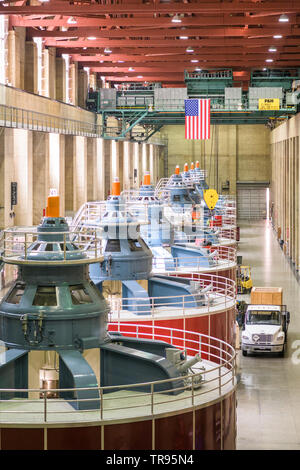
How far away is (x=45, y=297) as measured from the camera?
44.8ft

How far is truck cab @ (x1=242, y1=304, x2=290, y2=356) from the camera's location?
29969 millimetres

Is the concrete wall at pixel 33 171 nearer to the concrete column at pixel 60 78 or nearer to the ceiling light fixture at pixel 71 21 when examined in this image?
the concrete column at pixel 60 78

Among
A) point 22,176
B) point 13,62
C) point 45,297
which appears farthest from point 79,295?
point 13,62

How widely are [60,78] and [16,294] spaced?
3218 centimetres

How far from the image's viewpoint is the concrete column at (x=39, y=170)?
121 ft

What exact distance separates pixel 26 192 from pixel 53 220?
20.7m

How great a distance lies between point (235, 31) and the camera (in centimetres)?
4078

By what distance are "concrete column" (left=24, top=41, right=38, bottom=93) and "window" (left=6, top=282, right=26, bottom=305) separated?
24287mm

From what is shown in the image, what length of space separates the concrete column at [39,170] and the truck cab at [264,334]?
10.6 meters

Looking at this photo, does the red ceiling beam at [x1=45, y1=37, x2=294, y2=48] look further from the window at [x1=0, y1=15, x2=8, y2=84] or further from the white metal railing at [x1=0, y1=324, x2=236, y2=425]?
the white metal railing at [x1=0, y1=324, x2=236, y2=425]

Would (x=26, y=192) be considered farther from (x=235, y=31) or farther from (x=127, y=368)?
(x=127, y=368)

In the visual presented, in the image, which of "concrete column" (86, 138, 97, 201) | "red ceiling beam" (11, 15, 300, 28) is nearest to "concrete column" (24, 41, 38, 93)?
"red ceiling beam" (11, 15, 300, 28)

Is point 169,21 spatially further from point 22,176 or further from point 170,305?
point 170,305

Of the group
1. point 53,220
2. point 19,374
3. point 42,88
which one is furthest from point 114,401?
point 42,88
